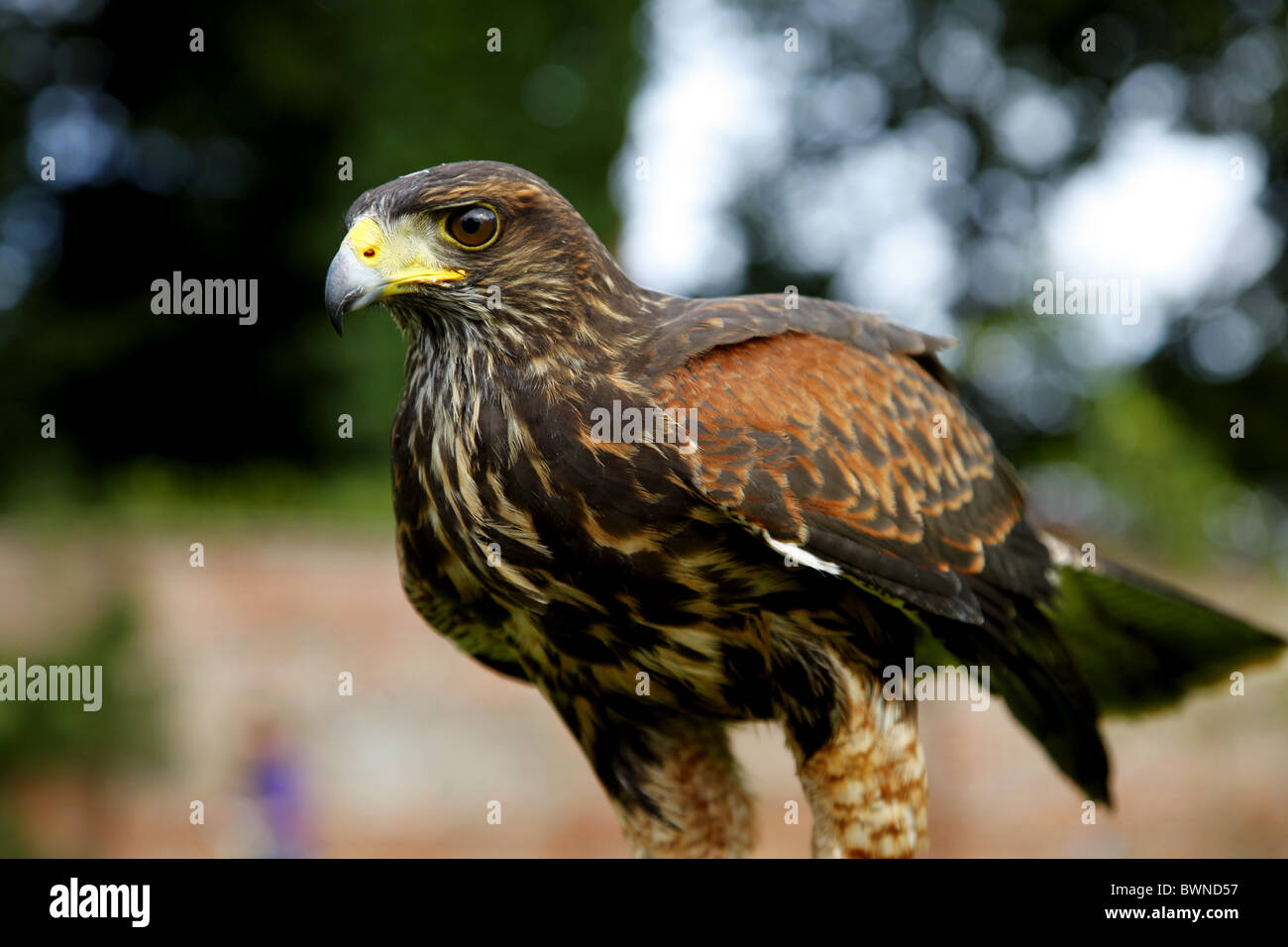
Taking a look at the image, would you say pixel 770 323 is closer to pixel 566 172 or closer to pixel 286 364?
pixel 566 172

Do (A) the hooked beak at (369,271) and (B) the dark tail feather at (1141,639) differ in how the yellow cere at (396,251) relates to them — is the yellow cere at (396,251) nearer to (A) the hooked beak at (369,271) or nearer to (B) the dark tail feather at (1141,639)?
(A) the hooked beak at (369,271)

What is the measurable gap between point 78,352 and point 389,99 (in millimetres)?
5645

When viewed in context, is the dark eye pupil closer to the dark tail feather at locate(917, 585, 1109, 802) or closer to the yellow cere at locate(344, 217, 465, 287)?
the yellow cere at locate(344, 217, 465, 287)

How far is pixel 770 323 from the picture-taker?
3.25 m

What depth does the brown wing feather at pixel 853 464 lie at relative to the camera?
286cm

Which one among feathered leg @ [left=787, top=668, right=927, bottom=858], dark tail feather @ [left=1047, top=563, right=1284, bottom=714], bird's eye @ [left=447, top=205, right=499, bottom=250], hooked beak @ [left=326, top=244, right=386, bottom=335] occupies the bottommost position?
feathered leg @ [left=787, top=668, right=927, bottom=858]

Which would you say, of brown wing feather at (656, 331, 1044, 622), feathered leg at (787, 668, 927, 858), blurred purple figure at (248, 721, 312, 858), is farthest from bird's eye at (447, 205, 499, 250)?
blurred purple figure at (248, 721, 312, 858)

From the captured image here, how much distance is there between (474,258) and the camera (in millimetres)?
2936

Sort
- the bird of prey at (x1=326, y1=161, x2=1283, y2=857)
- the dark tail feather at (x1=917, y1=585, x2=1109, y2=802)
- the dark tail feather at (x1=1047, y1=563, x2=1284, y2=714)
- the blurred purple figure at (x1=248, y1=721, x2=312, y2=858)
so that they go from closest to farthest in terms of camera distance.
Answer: the bird of prey at (x1=326, y1=161, x2=1283, y2=857), the dark tail feather at (x1=917, y1=585, x2=1109, y2=802), the dark tail feather at (x1=1047, y1=563, x2=1284, y2=714), the blurred purple figure at (x1=248, y1=721, x2=312, y2=858)

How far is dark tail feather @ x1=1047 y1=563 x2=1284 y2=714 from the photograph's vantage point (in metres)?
3.68

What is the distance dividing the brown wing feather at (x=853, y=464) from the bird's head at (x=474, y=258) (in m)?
0.37

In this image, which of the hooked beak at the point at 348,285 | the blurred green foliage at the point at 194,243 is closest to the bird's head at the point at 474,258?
the hooked beak at the point at 348,285

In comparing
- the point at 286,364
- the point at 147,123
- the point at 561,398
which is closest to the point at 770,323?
the point at 561,398

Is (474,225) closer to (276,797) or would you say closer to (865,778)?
(865,778)
